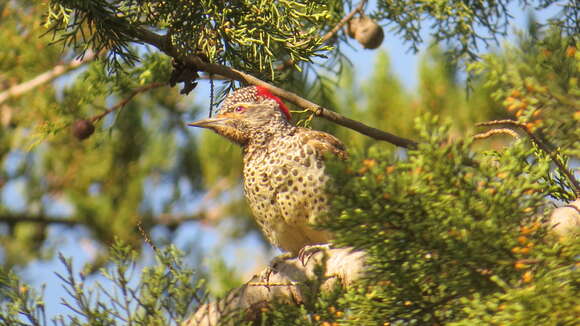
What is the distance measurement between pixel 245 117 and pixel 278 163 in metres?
0.36

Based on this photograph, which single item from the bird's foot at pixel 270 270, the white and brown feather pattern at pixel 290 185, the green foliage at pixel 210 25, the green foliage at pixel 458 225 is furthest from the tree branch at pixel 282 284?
the green foliage at pixel 210 25

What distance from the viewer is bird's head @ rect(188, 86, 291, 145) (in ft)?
11.6

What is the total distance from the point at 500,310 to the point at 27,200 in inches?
245

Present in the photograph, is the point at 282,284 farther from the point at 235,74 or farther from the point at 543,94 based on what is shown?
the point at 543,94

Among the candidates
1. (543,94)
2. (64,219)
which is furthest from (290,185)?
(64,219)

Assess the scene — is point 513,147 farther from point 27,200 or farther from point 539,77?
point 27,200

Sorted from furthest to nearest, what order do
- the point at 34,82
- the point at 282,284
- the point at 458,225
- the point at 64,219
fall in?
1. the point at 64,219
2. the point at 34,82
3. the point at 282,284
4. the point at 458,225

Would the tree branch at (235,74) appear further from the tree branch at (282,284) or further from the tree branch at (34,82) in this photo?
the tree branch at (34,82)

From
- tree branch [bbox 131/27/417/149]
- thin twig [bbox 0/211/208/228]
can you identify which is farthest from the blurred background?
tree branch [bbox 131/27/417/149]

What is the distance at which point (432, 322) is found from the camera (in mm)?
1860

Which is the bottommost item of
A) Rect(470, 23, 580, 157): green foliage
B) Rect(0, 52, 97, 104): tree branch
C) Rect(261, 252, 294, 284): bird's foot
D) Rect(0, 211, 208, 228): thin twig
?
Rect(470, 23, 580, 157): green foliage

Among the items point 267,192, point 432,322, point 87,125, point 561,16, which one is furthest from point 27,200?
point 432,322

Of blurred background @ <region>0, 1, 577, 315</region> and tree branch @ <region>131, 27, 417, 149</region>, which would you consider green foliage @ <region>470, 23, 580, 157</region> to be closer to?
tree branch @ <region>131, 27, 417, 149</region>

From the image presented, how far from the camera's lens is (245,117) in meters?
3.55
